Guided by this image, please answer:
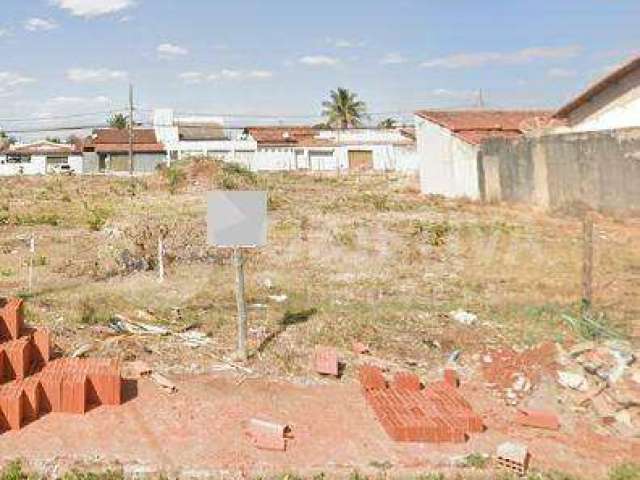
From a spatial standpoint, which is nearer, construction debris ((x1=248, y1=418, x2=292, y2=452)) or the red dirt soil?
the red dirt soil

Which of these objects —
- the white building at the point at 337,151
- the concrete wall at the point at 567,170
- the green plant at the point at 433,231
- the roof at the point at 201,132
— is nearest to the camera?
the green plant at the point at 433,231

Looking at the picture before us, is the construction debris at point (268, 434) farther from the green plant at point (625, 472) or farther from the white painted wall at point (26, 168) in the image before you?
the white painted wall at point (26, 168)

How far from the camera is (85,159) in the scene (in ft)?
172

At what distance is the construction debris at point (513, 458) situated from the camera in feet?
17.0

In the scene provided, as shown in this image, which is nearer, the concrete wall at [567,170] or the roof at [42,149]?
the concrete wall at [567,170]

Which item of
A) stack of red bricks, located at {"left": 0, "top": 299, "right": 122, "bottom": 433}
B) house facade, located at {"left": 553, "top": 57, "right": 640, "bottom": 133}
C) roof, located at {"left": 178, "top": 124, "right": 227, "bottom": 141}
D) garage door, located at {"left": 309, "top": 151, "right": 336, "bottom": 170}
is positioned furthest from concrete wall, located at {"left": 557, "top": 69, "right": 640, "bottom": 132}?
roof, located at {"left": 178, "top": 124, "right": 227, "bottom": 141}

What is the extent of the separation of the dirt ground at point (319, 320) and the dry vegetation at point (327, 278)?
4cm

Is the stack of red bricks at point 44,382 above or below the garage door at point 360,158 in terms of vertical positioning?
below

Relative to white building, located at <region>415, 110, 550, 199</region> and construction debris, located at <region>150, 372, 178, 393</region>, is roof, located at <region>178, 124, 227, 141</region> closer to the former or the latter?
white building, located at <region>415, 110, 550, 199</region>

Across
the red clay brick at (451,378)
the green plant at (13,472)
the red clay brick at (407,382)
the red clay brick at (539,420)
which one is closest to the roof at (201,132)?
the red clay brick at (451,378)

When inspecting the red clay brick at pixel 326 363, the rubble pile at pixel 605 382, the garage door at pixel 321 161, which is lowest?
the rubble pile at pixel 605 382

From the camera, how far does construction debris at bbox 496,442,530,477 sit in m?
5.17

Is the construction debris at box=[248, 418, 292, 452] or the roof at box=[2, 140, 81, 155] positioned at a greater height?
the roof at box=[2, 140, 81, 155]

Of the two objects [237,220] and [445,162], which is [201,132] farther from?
[237,220]
